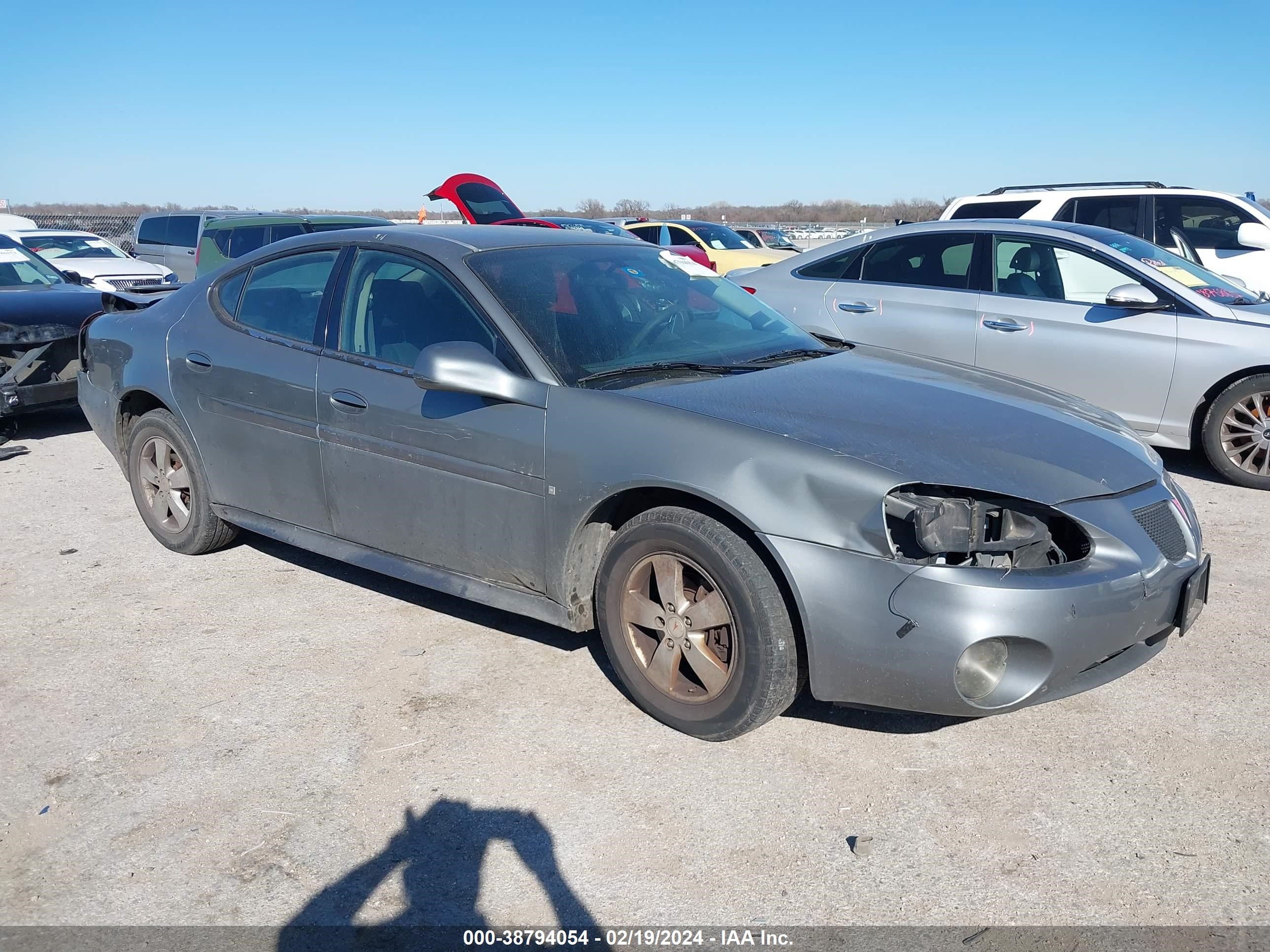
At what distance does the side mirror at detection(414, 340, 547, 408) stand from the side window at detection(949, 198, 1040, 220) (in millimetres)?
8462

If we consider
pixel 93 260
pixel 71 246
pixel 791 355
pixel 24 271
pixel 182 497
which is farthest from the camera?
pixel 71 246

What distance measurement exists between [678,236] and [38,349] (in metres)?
15.3

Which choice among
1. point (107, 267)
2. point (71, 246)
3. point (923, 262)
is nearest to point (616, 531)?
point (923, 262)

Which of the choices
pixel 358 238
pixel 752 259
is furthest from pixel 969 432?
pixel 752 259

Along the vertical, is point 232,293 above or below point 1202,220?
below

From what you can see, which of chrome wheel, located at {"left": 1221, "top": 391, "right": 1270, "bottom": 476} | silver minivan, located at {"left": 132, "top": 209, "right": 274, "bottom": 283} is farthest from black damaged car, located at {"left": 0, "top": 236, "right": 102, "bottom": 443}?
silver minivan, located at {"left": 132, "top": 209, "right": 274, "bottom": 283}

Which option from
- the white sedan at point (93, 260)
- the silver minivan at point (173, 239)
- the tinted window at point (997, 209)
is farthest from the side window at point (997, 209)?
the silver minivan at point (173, 239)

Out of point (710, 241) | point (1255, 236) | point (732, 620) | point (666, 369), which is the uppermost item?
point (1255, 236)

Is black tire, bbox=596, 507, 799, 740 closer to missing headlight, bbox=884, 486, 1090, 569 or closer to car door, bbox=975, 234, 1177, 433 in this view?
missing headlight, bbox=884, 486, 1090, 569

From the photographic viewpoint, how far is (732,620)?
3248mm

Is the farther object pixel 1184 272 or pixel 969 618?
pixel 1184 272

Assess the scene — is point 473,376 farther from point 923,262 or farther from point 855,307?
point 923,262

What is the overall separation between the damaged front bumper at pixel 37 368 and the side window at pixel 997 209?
826 centimetres

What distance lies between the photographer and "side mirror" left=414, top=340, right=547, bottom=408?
11.8 feet
